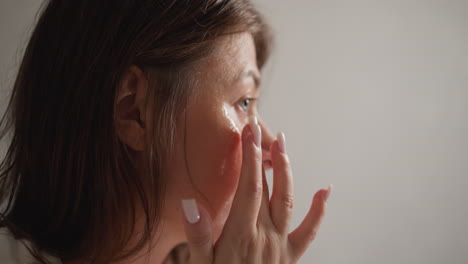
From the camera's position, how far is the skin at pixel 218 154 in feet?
2.03

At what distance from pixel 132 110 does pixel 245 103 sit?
22 cm

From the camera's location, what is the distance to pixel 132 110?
2.16 feet

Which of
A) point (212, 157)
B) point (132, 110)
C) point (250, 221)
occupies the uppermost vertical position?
point (132, 110)

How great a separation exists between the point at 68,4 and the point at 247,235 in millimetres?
526

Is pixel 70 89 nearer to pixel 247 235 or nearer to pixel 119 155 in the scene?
pixel 119 155

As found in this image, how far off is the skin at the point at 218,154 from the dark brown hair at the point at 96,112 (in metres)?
0.02

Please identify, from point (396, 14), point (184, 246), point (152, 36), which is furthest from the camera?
point (396, 14)

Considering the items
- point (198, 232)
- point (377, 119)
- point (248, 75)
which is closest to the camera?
point (198, 232)

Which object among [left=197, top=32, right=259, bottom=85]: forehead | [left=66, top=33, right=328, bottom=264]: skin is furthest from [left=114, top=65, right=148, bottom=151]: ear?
[left=197, top=32, right=259, bottom=85]: forehead

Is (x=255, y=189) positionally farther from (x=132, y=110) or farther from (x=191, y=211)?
(x=132, y=110)

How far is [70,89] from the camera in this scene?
2.10ft

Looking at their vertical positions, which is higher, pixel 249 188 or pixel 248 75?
pixel 248 75

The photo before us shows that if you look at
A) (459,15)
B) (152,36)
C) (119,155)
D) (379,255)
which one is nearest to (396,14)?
(459,15)

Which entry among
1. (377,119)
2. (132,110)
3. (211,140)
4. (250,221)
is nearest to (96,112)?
(132,110)
